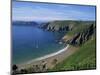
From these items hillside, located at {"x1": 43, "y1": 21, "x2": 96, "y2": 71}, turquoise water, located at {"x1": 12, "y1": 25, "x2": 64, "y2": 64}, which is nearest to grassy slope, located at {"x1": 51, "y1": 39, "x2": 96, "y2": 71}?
hillside, located at {"x1": 43, "y1": 21, "x2": 96, "y2": 71}

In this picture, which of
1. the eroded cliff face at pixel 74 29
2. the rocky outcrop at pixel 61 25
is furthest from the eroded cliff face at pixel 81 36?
the rocky outcrop at pixel 61 25

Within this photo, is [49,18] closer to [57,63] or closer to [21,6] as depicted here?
[21,6]

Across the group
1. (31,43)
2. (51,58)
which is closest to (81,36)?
(51,58)

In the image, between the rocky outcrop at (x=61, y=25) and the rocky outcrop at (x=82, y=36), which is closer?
the rocky outcrop at (x=61, y=25)

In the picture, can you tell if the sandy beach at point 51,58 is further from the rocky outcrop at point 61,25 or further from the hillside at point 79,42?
the rocky outcrop at point 61,25

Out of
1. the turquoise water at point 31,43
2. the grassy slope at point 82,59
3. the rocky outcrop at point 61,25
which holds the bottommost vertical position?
the grassy slope at point 82,59
